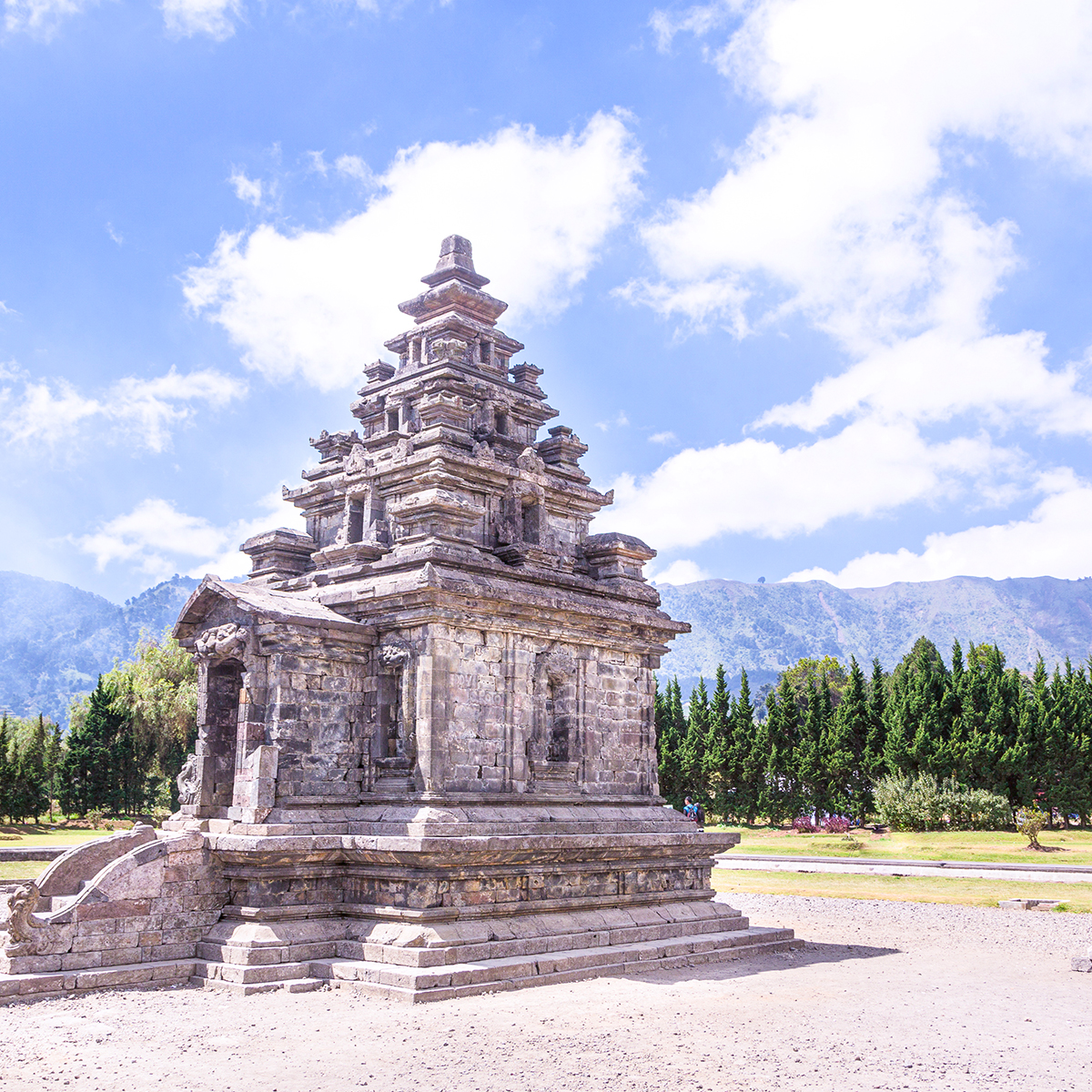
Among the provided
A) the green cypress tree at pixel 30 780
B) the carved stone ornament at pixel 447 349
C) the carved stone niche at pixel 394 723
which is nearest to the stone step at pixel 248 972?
the carved stone niche at pixel 394 723

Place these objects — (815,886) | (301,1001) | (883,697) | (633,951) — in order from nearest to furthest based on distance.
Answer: (301,1001) < (633,951) < (815,886) < (883,697)

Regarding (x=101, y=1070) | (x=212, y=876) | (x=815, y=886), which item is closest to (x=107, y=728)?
(x=815, y=886)

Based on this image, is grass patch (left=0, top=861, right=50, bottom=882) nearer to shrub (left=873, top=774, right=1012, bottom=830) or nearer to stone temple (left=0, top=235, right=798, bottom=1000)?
stone temple (left=0, top=235, right=798, bottom=1000)

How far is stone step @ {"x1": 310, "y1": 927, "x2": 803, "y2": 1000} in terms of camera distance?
11.8 metres

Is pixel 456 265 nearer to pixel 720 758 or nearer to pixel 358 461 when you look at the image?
pixel 358 461

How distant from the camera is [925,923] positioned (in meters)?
20.1

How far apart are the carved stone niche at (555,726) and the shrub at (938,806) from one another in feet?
91.1

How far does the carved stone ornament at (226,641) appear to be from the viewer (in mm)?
13730

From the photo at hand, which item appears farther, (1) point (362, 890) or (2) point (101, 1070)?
(1) point (362, 890)

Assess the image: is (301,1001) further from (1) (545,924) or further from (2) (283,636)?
(2) (283,636)

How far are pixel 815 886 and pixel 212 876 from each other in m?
18.5

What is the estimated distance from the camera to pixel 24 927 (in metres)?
11.6

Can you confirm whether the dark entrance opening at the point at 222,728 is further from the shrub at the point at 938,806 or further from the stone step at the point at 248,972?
the shrub at the point at 938,806

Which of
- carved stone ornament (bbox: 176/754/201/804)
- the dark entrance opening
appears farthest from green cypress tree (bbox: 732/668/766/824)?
carved stone ornament (bbox: 176/754/201/804)
